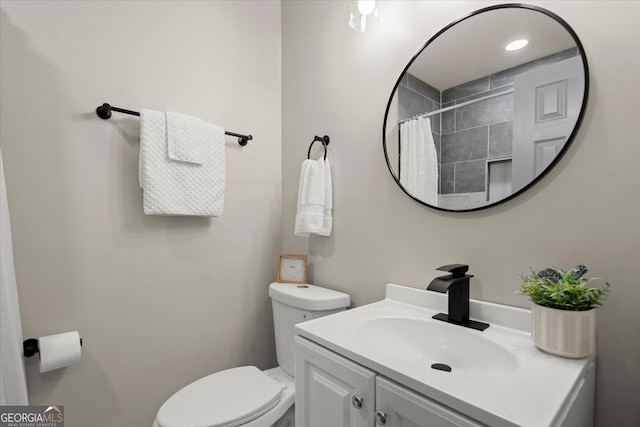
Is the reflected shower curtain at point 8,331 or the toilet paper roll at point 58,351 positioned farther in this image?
the toilet paper roll at point 58,351

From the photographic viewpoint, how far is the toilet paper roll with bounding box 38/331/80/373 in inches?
41.7

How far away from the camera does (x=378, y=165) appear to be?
131 cm

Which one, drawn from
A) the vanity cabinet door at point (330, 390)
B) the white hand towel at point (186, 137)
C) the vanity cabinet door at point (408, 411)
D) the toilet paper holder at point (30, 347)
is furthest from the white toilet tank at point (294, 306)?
the toilet paper holder at point (30, 347)

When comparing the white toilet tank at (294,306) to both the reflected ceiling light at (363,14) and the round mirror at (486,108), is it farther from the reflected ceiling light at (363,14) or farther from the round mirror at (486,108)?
the reflected ceiling light at (363,14)

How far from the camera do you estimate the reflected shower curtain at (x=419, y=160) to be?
1.13 meters

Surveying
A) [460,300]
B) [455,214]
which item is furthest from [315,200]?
[460,300]

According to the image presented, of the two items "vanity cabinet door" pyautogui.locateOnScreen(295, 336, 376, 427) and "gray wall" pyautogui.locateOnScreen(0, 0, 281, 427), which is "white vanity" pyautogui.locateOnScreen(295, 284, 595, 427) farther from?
"gray wall" pyautogui.locateOnScreen(0, 0, 281, 427)

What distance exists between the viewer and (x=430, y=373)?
66cm

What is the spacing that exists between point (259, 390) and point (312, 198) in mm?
841

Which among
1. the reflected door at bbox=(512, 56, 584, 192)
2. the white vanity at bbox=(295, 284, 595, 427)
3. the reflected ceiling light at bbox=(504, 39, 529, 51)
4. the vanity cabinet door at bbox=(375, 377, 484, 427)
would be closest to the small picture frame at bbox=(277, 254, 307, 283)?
the white vanity at bbox=(295, 284, 595, 427)

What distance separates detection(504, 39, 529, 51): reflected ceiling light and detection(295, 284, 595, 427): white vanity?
2.62 ft

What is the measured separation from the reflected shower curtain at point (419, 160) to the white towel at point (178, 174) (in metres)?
0.87

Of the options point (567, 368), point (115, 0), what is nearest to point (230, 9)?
point (115, 0)

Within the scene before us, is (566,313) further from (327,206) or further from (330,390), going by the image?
(327,206)
